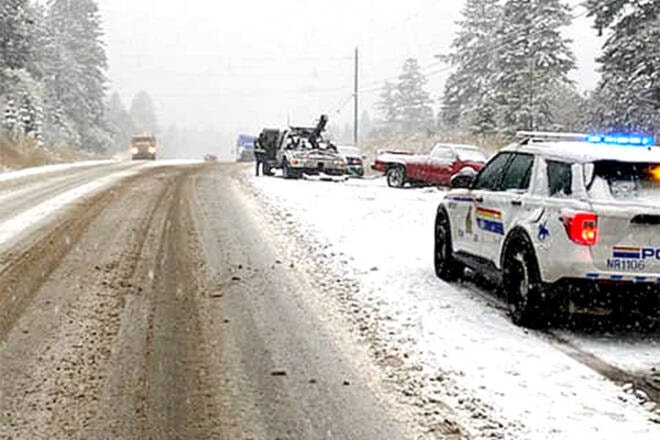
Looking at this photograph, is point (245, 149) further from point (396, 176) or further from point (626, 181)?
point (626, 181)

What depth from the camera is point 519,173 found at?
8516mm

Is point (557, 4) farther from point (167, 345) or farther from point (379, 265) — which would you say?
point (167, 345)

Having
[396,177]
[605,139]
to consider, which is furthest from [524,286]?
[396,177]

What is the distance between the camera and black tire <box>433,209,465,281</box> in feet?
32.4

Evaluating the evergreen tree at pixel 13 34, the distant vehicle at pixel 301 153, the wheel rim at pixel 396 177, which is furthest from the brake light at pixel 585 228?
the evergreen tree at pixel 13 34

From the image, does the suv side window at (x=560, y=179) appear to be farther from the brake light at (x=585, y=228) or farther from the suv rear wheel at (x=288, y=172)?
the suv rear wheel at (x=288, y=172)

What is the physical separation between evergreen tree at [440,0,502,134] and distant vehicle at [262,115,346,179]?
26600 millimetres

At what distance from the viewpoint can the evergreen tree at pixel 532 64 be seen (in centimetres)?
4231

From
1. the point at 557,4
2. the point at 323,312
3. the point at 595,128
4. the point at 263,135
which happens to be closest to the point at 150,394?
the point at 323,312

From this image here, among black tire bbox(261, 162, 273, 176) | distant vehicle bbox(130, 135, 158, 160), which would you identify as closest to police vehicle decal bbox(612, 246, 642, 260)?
black tire bbox(261, 162, 273, 176)

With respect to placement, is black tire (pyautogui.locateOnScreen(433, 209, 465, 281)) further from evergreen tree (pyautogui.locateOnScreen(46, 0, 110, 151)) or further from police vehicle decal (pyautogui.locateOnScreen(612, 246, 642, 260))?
evergreen tree (pyautogui.locateOnScreen(46, 0, 110, 151))

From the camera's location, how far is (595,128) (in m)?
32.6

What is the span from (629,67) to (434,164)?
1061cm

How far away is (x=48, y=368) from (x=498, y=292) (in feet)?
16.6
